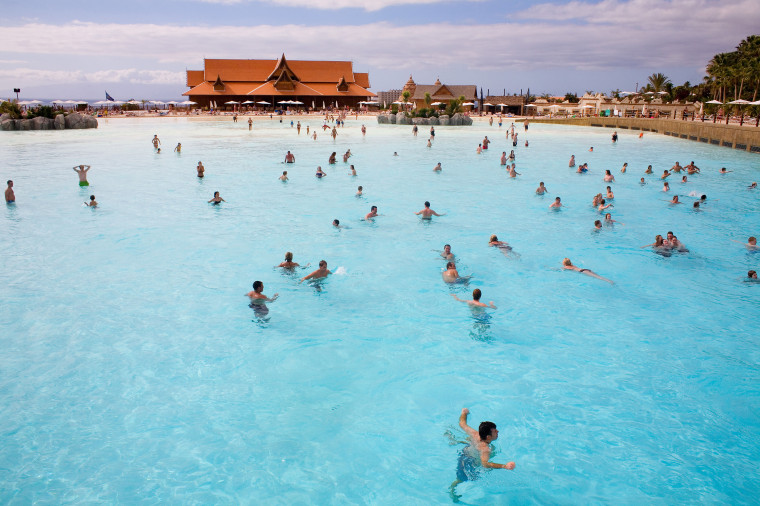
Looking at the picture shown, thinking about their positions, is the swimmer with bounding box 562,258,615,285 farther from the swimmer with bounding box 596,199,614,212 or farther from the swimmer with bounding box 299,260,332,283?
the swimmer with bounding box 596,199,614,212

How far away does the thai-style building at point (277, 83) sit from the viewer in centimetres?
6869

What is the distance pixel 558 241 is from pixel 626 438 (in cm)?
818

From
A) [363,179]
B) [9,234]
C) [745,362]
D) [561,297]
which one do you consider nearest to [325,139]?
[363,179]

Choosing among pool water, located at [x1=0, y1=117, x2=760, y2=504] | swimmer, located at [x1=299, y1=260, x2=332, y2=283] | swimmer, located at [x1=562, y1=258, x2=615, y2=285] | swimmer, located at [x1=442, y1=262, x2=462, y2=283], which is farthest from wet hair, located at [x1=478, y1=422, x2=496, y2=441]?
swimmer, located at [x1=562, y1=258, x2=615, y2=285]

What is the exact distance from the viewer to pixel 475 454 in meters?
5.40

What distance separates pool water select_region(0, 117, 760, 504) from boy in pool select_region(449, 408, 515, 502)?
0.12 m

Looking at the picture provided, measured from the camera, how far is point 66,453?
5734 millimetres

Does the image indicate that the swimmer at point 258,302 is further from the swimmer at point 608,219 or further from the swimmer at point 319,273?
the swimmer at point 608,219

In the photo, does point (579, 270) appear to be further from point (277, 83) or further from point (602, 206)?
point (277, 83)

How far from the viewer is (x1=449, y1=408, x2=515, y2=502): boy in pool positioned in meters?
5.27

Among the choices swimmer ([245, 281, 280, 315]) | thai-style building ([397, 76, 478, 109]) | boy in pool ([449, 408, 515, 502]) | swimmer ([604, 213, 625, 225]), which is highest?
thai-style building ([397, 76, 478, 109])

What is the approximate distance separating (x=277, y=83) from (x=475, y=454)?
70.2 metres

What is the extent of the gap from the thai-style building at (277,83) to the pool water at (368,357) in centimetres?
5566

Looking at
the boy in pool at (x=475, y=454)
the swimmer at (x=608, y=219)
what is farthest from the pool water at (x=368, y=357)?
the swimmer at (x=608, y=219)
